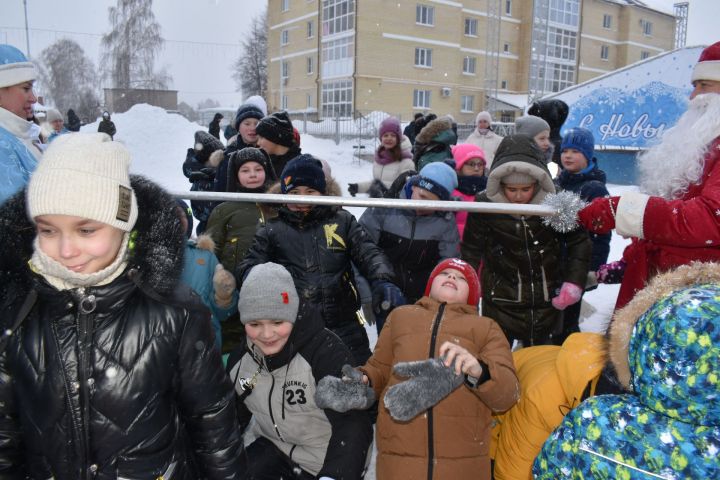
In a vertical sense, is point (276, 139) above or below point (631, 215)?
above

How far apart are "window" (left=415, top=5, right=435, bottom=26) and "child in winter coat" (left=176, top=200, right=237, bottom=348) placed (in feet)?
116

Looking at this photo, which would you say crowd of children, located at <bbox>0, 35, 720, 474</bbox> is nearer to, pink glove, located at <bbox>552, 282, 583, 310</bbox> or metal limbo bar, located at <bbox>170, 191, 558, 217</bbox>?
pink glove, located at <bbox>552, 282, 583, 310</bbox>

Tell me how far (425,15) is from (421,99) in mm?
5490

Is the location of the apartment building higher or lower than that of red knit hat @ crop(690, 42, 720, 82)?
higher

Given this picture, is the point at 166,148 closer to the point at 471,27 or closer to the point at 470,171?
the point at 470,171

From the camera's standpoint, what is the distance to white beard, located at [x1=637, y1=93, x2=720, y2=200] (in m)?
2.15

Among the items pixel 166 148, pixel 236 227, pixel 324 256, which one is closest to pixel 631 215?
pixel 324 256

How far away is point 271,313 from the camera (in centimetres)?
232

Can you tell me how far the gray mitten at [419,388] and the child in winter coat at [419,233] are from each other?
152cm

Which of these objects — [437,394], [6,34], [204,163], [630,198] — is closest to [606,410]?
[437,394]

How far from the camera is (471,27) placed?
127ft

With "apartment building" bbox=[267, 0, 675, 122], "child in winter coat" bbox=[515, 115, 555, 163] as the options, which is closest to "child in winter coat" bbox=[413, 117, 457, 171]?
"child in winter coat" bbox=[515, 115, 555, 163]

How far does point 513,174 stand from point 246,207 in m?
1.76

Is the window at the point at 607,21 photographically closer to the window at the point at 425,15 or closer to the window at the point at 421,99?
the window at the point at 425,15
